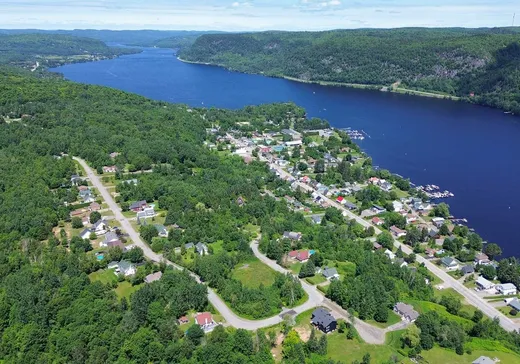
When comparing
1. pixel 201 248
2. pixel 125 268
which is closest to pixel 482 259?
pixel 201 248

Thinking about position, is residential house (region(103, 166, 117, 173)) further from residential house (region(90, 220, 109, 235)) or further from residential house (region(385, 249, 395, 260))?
residential house (region(385, 249, 395, 260))

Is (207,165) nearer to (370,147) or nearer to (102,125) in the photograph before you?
(102,125)

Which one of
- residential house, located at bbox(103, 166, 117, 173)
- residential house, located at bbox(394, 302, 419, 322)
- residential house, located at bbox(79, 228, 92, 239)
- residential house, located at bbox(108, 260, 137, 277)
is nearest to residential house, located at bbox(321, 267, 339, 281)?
residential house, located at bbox(394, 302, 419, 322)

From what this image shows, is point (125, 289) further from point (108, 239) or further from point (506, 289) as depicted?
point (506, 289)

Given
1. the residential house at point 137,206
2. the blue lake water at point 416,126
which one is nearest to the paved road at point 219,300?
the residential house at point 137,206

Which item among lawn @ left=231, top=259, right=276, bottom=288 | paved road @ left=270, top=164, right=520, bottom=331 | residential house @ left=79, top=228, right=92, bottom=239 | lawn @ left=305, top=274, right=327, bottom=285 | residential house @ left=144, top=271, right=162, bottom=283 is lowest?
paved road @ left=270, top=164, right=520, bottom=331

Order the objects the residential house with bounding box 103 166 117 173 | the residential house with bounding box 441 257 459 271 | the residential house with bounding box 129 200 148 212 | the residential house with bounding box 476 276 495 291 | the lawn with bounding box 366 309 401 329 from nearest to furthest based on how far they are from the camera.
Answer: the lawn with bounding box 366 309 401 329
the residential house with bounding box 476 276 495 291
the residential house with bounding box 441 257 459 271
the residential house with bounding box 129 200 148 212
the residential house with bounding box 103 166 117 173

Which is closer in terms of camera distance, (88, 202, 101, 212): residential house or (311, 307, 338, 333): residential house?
(311, 307, 338, 333): residential house
